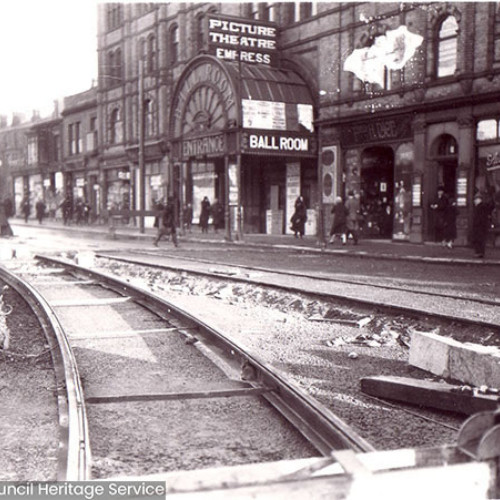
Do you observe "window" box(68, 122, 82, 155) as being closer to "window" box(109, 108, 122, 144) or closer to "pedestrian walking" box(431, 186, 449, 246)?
"window" box(109, 108, 122, 144)

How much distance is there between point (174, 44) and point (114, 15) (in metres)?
8.49

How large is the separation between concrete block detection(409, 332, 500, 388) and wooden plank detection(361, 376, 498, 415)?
343 millimetres

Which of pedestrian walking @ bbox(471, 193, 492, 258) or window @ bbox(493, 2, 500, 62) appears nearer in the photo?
pedestrian walking @ bbox(471, 193, 492, 258)

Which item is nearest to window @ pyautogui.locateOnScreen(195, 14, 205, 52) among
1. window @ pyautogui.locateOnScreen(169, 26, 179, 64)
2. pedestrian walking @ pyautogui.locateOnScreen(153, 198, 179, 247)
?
window @ pyautogui.locateOnScreen(169, 26, 179, 64)

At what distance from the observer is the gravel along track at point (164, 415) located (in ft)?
12.0

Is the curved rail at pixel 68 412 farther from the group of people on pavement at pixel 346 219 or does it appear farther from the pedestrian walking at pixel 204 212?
the pedestrian walking at pixel 204 212

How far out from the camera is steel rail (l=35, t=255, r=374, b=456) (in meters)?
3.55

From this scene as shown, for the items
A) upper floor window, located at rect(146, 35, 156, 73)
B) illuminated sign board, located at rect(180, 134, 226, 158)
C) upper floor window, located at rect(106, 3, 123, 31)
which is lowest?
illuminated sign board, located at rect(180, 134, 226, 158)

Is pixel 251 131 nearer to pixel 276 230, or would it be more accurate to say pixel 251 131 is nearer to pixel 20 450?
pixel 276 230

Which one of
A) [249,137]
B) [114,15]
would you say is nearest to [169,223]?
[249,137]

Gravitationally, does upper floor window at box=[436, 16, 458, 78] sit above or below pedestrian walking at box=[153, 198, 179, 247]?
above

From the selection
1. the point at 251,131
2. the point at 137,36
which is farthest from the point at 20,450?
the point at 137,36

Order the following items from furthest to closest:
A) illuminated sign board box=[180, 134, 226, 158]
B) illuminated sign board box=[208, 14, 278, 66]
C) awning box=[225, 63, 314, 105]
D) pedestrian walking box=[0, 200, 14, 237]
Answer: illuminated sign board box=[180, 134, 226, 158]
illuminated sign board box=[208, 14, 278, 66]
pedestrian walking box=[0, 200, 14, 237]
awning box=[225, 63, 314, 105]

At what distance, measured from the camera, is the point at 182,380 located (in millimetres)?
5273
